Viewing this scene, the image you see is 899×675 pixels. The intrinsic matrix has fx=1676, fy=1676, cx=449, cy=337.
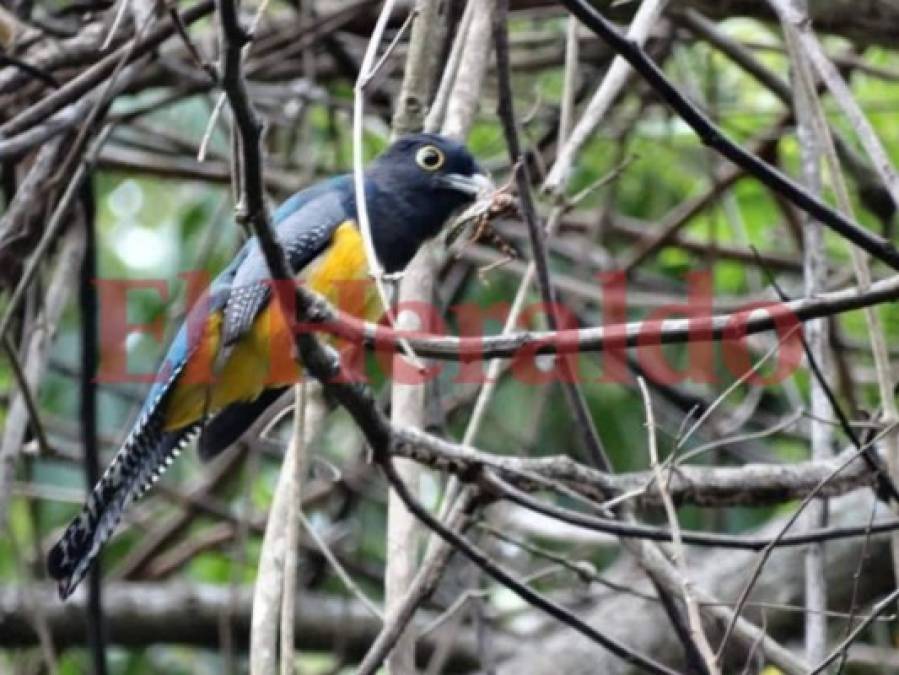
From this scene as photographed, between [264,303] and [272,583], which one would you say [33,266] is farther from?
[272,583]

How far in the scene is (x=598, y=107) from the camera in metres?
3.60

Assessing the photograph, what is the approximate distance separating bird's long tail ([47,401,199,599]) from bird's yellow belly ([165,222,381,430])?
0.07 metres

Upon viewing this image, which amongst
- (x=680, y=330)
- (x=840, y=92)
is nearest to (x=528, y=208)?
(x=840, y=92)

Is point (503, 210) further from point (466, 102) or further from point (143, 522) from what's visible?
point (143, 522)

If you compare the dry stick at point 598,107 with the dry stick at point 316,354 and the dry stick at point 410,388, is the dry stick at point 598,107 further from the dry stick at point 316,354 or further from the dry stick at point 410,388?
the dry stick at point 316,354

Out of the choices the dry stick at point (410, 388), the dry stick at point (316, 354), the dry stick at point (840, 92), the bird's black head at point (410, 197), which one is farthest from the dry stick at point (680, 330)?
the bird's black head at point (410, 197)

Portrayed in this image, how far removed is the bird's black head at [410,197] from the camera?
449 centimetres

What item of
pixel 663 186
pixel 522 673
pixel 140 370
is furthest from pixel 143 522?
pixel 663 186

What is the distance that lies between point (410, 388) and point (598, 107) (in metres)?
0.73

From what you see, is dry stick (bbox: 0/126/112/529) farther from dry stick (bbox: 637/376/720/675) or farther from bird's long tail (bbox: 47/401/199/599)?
dry stick (bbox: 637/376/720/675)

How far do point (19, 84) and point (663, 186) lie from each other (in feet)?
8.56

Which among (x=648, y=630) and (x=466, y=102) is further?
(x=648, y=630)

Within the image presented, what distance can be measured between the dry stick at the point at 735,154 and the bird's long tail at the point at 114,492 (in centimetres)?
205

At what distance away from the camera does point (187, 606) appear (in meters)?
5.43
